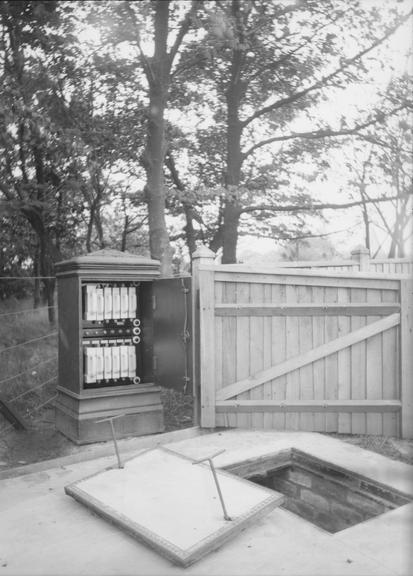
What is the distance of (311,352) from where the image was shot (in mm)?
5641

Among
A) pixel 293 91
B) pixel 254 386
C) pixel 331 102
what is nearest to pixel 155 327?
pixel 254 386

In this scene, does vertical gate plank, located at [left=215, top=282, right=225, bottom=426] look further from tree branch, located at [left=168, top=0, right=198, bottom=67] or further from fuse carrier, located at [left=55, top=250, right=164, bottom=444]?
tree branch, located at [left=168, top=0, right=198, bottom=67]

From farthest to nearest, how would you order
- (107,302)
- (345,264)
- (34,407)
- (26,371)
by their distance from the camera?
Result: (345,264)
(26,371)
(34,407)
(107,302)

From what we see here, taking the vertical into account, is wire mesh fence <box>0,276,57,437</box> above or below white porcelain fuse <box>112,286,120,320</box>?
below

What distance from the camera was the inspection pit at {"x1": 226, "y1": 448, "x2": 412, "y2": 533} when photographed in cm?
414

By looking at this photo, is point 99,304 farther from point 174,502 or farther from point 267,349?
point 174,502

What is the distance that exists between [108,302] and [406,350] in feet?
11.2

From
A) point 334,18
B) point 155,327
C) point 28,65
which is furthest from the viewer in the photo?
point 334,18

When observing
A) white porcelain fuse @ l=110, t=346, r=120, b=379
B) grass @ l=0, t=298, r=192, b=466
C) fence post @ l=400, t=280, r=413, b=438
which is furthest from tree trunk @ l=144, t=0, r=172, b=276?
fence post @ l=400, t=280, r=413, b=438

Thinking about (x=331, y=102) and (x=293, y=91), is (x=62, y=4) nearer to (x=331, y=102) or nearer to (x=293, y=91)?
(x=293, y=91)

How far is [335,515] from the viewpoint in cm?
449

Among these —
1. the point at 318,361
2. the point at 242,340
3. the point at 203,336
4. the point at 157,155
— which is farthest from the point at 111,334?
the point at 157,155

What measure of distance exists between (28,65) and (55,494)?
870 cm

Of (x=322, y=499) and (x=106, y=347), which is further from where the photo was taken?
(x=106, y=347)
